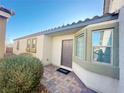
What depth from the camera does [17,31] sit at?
28266mm

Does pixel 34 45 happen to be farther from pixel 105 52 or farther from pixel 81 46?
pixel 105 52

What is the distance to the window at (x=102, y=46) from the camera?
16.7 ft

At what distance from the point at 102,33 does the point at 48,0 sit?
9506 mm

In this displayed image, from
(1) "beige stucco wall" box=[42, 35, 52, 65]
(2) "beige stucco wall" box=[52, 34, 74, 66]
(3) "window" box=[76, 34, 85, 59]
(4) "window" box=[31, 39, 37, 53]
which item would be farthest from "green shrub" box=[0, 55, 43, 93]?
(4) "window" box=[31, 39, 37, 53]

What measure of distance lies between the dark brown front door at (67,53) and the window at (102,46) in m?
4.17

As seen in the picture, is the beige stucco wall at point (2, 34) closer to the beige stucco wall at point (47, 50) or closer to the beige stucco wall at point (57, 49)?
the beige stucco wall at point (47, 50)

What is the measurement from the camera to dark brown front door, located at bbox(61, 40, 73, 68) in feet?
32.3

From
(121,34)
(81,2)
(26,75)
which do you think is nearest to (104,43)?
(121,34)

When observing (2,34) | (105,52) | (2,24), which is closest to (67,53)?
(105,52)

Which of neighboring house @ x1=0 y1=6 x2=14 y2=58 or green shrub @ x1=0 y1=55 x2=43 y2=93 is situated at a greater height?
neighboring house @ x1=0 y1=6 x2=14 y2=58

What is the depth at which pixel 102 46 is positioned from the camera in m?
5.38

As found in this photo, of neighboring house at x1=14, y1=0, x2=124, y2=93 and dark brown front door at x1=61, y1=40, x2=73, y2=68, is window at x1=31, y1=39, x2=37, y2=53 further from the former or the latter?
neighboring house at x1=14, y1=0, x2=124, y2=93

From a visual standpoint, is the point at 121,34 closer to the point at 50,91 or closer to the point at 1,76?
the point at 50,91

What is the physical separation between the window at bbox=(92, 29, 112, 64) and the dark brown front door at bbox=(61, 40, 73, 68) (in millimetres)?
4166
